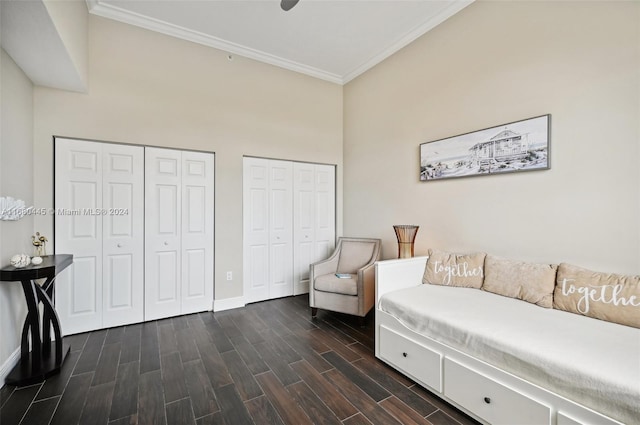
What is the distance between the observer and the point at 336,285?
308 centimetres

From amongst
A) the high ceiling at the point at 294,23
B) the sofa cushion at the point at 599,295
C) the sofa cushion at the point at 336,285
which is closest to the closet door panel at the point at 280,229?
the sofa cushion at the point at 336,285

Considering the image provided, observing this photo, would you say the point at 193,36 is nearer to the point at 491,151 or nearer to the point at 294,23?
the point at 294,23

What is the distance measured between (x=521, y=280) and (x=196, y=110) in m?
3.69

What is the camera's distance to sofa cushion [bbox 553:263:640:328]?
5.25 ft

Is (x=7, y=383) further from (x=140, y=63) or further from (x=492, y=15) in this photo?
(x=492, y=15)

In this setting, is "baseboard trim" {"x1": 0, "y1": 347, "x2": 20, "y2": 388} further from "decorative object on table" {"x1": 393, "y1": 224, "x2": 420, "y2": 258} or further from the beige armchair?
"decorative object on table" {"x1": 393, "y1": 224, "x2": 420, "y2": 258}

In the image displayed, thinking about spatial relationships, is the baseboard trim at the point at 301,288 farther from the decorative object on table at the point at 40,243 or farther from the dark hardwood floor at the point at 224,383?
the decorative object on table at the point at 40,243

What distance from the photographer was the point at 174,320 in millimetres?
3127

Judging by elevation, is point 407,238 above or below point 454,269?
above

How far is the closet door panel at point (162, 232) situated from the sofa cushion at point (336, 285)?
1662 millimetres

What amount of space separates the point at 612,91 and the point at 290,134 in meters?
3.21

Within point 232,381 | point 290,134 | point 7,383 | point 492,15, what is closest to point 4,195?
point 7,383

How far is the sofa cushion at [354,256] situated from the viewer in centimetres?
358

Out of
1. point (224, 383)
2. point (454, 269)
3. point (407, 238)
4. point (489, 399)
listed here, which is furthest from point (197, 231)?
point (489, 399)
